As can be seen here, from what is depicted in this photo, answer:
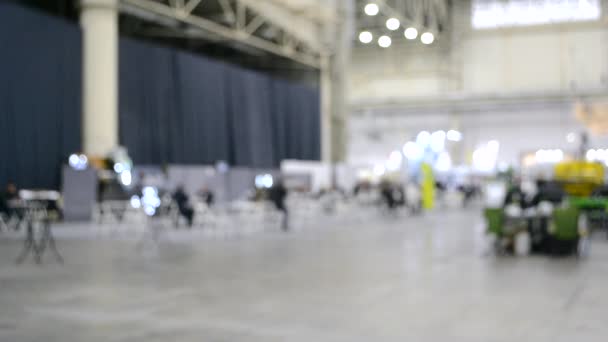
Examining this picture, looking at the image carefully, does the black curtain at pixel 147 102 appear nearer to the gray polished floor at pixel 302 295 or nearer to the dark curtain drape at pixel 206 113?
the dark curtain drape at pixel 206 113

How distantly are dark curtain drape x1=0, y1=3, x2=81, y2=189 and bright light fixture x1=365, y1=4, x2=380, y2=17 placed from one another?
10309mm

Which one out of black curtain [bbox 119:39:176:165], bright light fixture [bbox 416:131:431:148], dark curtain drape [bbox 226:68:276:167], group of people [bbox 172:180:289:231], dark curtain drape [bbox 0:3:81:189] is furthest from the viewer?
bright light fixture [bbox 416:131:431:148]

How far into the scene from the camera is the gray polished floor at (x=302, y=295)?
4.79m

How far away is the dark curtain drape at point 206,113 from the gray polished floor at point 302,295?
12.7 m

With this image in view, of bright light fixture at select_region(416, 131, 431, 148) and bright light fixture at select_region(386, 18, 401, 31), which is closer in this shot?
bright light fixture at select_region(386, 18, 401, 31)

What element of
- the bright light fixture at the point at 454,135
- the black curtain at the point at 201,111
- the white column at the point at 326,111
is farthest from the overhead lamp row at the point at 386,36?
the bright light fixture at the point at 454,135

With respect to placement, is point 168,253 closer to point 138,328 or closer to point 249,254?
point 249,254

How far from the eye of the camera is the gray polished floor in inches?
189

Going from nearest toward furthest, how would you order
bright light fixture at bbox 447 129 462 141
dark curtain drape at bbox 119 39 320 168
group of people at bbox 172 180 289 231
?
group of people at bbox 172 180 289 231 < dark curtain drape at bbox 119 39 320 168 < bright light fixture at bbox 447 129 462 141

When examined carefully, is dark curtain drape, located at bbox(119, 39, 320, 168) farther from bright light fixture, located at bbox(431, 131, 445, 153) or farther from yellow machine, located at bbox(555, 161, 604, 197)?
yellow machine, located at bbox(555, 161, 604, 197)

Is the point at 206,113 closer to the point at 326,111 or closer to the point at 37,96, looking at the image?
the point at 37,96

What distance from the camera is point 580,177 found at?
54.7 ft

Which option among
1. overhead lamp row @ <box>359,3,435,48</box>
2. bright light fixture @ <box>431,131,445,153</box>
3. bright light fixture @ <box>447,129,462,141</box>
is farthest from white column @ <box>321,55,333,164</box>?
overhead lamp row @ <box>359,3,435,48</box>

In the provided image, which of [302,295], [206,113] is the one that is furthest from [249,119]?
[302,295]
